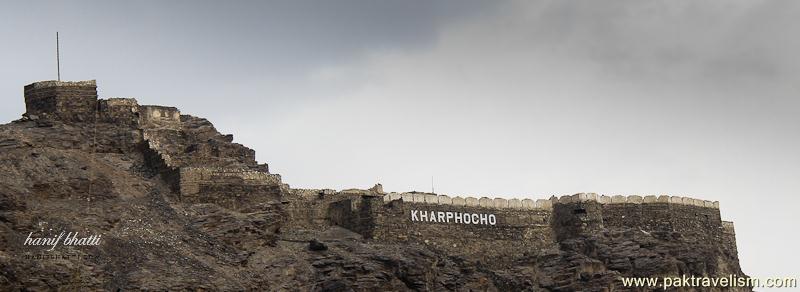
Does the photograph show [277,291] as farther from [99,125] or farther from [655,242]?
[655,242]

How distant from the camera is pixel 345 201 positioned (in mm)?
94250

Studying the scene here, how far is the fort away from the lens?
8988 cm

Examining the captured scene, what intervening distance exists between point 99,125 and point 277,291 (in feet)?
51.4

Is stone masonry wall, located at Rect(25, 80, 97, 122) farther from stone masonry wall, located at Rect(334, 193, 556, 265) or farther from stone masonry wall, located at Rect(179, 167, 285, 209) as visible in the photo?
stone masonry wall, located at Rect(334, 193, 556, 265)

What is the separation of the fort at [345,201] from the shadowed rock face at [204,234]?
0.12 meters

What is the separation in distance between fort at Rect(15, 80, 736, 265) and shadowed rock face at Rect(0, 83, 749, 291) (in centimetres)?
12

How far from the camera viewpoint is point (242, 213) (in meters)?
88.5

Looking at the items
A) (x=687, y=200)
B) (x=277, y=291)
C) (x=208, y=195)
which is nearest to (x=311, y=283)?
(x=277, y=291)

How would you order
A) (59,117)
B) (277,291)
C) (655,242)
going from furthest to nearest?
(655,242)
(59,117)
(277,291)

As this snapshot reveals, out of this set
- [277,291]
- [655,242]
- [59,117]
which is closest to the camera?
[277,291]

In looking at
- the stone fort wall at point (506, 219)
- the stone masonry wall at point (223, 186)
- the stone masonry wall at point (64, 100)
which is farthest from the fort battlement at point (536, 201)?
the stone masonry wall at point (64, 100)

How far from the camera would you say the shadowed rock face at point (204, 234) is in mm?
80312

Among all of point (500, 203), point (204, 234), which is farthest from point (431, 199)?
point (204, 234)

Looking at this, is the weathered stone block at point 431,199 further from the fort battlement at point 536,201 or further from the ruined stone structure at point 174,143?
the ruined stone structure at point 174,143
